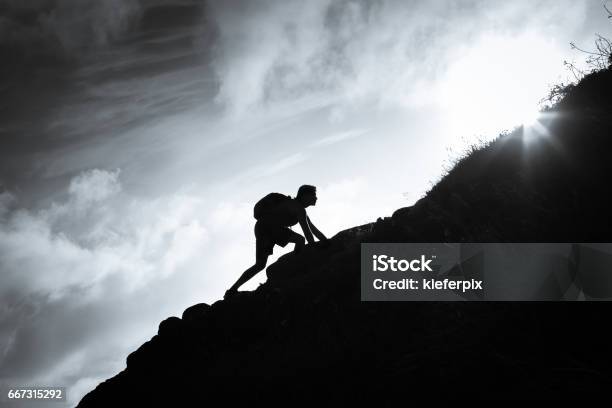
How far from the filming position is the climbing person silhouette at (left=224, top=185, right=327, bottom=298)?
809 cm

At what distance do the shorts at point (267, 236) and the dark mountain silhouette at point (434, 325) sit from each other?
695 mm

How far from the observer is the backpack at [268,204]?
26.9ft

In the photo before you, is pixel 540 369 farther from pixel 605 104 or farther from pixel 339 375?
pixel 605 104

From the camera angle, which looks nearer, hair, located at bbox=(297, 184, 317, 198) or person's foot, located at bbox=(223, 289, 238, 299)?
person's foot, located at bbox=(223, 289, 238, 299)

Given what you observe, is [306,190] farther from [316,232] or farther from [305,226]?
[316,232]

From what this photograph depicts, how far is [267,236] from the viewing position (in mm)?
8289

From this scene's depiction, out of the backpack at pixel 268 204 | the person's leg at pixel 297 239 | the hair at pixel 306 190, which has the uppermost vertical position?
the hair at pixel 306 190

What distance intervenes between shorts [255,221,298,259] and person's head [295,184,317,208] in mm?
723

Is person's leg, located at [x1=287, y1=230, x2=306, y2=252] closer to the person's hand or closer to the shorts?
the shorts

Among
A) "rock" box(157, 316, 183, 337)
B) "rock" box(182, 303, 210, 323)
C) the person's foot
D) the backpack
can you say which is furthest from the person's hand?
"rock" box(157, 316, 183, 337)

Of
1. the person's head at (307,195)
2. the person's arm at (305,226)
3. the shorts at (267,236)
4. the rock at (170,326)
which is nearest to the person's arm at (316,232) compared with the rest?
the person's arm at (305,226)

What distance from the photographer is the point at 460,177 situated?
799 centimetres

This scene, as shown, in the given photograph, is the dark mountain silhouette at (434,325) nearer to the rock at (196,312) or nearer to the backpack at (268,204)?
the rock at (196,312)

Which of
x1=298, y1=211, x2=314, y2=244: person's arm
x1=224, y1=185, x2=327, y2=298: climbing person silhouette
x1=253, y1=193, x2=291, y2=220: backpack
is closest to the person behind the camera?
x1=298, y1=211, x2=314, y2=244: person's arm
